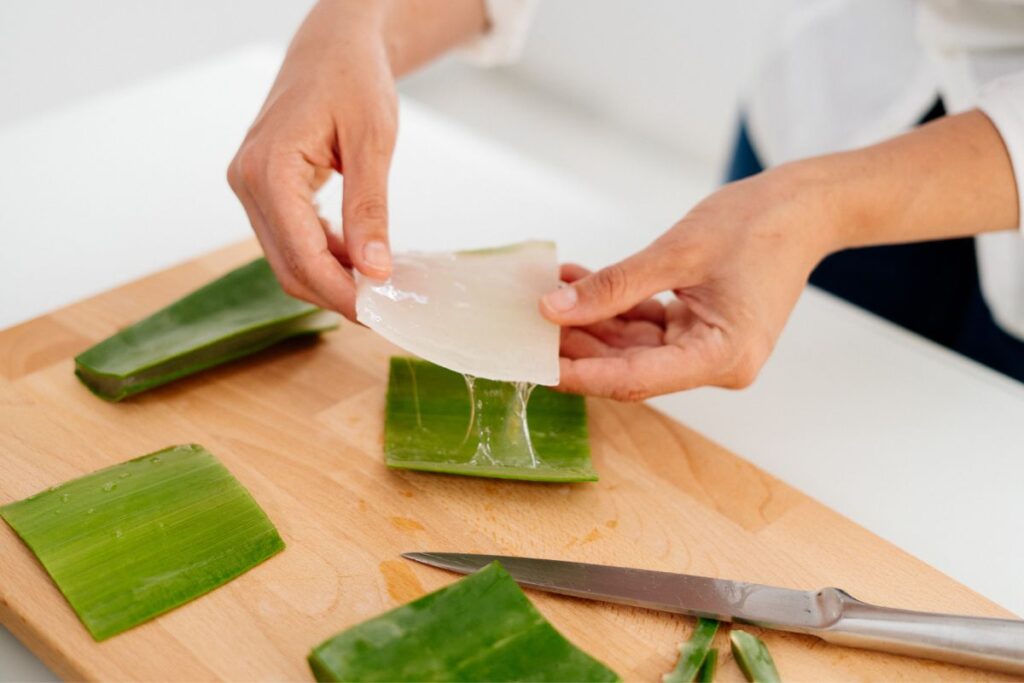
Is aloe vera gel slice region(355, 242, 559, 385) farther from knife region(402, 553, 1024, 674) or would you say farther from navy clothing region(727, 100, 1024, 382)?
navy clothing region(727, 100, 1024, 382)

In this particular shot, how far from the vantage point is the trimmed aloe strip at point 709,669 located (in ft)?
3.36

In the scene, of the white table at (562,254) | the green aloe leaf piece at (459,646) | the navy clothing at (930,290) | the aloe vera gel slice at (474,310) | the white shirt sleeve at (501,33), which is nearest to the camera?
the green aloe leaf piece at (459,646)

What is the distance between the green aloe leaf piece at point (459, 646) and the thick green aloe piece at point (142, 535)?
175 mm

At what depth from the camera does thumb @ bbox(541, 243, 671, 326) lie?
1277mm

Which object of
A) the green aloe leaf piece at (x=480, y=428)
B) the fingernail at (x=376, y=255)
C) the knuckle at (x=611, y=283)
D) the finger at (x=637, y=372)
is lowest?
the green aloe leaf piece at (x=480, y=428)

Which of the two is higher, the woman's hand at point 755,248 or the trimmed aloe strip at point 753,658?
the woman's hand at point 755,248

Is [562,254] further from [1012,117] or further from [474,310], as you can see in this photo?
[1012,117]

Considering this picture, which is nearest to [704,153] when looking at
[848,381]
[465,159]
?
[465,159]

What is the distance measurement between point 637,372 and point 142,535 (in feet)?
1.88

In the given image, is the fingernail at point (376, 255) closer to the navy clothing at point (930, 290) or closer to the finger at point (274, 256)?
the finger at point (274, 256)

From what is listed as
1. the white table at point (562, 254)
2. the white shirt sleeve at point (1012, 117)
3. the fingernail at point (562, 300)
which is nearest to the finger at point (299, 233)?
the fingernail at point (562, 300)

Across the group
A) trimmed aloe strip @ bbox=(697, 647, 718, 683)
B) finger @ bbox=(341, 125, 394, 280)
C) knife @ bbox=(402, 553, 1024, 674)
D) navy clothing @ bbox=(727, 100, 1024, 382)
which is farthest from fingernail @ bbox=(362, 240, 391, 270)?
navy clothing @ bbox=(727, 100, 1024, 382)

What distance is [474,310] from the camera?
1.30 m

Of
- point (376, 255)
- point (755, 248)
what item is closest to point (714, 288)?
point (755, 248)
